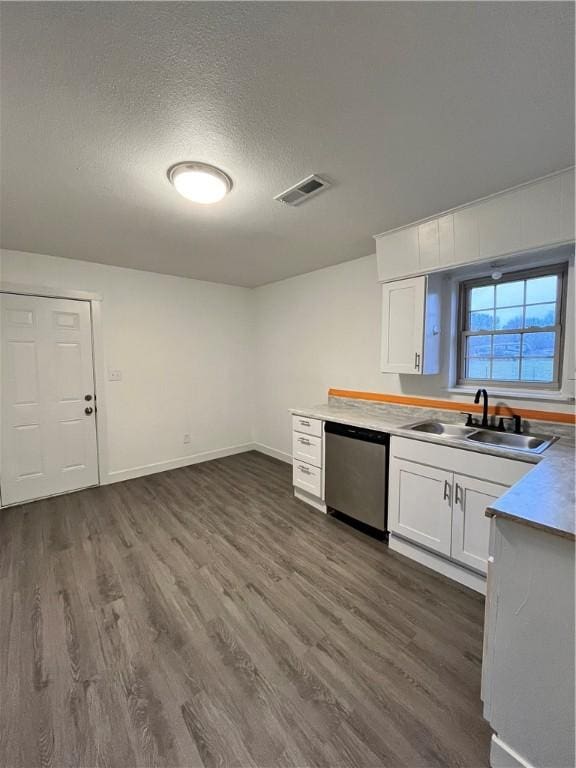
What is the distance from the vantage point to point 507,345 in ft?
8.13

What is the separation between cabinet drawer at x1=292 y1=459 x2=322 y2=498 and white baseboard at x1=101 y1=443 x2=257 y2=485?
1.74m

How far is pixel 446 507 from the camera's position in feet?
6.85

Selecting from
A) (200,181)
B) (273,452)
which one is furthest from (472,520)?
(273,452)

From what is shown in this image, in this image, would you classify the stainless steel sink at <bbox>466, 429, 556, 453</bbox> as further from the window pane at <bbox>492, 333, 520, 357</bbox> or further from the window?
the window pane at <bbox>492, 333, 520, 357</bbox>

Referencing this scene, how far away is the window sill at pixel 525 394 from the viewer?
83.6 inches

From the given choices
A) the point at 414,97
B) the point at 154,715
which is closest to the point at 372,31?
the point at 414,97

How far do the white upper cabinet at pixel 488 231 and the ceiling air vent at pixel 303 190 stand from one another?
0.89 m

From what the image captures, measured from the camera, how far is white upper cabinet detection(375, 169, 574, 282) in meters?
1.79

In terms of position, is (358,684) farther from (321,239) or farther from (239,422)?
(239,422)

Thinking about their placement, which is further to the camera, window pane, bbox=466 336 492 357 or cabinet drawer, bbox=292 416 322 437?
cabinet drawer, bbox=292 416 322 437

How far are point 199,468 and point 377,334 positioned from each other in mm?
2813

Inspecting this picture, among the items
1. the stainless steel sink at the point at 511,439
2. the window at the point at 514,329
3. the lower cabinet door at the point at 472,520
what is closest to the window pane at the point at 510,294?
the window at the point at 514,329

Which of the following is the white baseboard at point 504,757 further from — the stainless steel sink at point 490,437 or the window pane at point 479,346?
the window pane at point 479,346

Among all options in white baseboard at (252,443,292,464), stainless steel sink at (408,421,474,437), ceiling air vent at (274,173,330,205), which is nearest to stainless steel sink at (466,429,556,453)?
stainless steel sink at (408,421,474,437)
